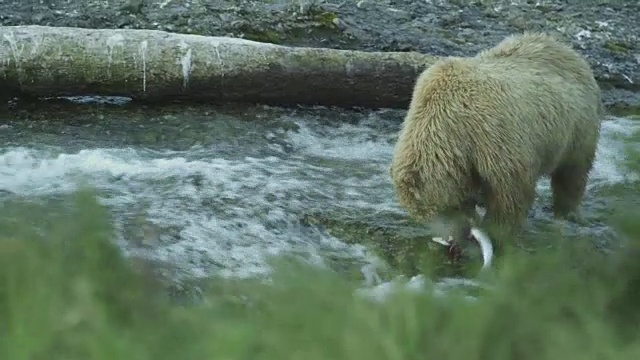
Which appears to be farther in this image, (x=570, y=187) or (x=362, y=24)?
(x=362, y=24)

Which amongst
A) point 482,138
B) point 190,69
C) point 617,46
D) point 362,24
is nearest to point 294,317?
point 482,138

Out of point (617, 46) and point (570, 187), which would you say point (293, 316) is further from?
point (617, 46)

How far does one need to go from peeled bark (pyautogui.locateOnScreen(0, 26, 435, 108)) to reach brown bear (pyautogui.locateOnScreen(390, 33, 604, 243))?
8.97 ft

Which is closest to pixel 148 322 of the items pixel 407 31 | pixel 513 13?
pixel 407 31

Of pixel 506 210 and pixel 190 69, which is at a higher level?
pixel 506 210

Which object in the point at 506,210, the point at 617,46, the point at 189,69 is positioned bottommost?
the point at 617,46

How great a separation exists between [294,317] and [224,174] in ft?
14.5

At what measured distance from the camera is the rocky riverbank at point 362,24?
10539 mm

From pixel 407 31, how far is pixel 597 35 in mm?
2480

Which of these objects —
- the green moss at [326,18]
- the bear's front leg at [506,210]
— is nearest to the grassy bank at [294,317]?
the bear's front leg at [506,210]

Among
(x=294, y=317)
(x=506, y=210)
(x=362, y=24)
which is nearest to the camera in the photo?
(x=294, y=317)

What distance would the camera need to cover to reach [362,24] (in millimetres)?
11375

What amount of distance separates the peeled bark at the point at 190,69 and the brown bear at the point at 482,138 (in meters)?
2.73

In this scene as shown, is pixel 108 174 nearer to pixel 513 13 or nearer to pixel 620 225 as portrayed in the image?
pixel 620 225
